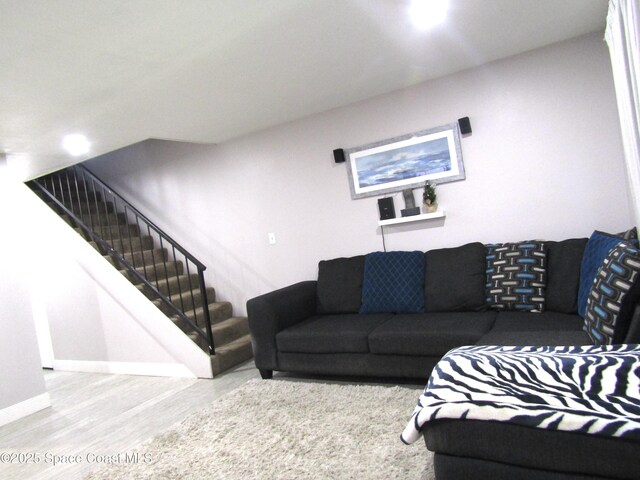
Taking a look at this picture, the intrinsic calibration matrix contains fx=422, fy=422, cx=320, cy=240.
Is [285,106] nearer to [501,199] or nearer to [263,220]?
[263,220]

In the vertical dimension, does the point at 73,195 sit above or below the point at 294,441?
above

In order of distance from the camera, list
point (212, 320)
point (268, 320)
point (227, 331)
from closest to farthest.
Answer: point (268, 320)
point (227, 331)
point (212, 320)

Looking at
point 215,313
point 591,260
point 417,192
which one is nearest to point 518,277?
point 591,260

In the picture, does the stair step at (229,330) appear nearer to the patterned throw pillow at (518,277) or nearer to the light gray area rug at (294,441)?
the light gray area rug at (294,441)

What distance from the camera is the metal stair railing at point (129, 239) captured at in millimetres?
4129

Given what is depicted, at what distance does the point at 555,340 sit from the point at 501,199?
1.45 metres

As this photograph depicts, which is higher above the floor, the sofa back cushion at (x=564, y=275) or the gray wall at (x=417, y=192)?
the gray wall at (x=417, y=192)

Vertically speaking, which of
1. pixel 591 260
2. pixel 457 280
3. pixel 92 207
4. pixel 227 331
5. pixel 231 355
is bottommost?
pixel 231 355

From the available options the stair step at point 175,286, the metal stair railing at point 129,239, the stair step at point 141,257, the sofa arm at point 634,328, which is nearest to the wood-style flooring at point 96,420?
the metal stair railing at point 129,239

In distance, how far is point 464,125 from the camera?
3395 mm

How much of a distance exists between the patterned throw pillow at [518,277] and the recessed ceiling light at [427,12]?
1635mm

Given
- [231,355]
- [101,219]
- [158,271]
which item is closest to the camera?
[231,355]

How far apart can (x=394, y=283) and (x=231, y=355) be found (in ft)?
5.63

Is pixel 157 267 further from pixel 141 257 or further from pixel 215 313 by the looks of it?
pixel 215 313
